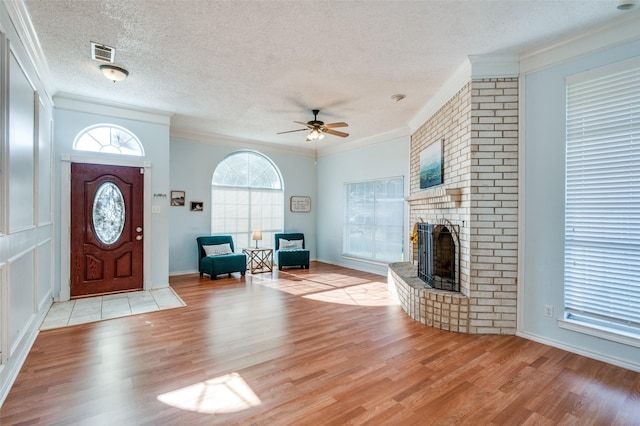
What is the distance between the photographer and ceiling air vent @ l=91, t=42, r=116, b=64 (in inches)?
Result: 123

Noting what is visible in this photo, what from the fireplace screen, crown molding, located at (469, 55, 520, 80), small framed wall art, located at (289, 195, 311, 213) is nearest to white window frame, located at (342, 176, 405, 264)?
small framed wall art, located at (289, 195, 311, 213)

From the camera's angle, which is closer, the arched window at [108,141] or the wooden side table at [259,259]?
the arched window at [108,141]

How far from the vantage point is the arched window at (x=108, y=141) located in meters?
4.68

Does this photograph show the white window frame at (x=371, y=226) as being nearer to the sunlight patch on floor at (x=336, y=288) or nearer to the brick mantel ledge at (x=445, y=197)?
the sunlight patch on floor at (x=336, y=288)

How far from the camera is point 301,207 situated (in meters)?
8.18

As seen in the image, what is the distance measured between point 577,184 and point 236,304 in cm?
417

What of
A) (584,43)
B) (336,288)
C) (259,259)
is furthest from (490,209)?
(259,259)

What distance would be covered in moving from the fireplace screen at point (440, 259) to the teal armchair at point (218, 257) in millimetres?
3626

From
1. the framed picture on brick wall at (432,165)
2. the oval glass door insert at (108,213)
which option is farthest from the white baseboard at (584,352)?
the oval glass door insert at (108,213)

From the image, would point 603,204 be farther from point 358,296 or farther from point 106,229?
point 106,229

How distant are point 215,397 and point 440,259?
9.59 feet

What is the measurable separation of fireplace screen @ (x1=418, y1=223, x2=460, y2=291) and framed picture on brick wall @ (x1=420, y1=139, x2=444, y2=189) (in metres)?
0.69

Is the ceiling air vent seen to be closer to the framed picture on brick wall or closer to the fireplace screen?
the framed picture on brick wall

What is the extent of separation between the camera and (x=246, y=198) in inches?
291
